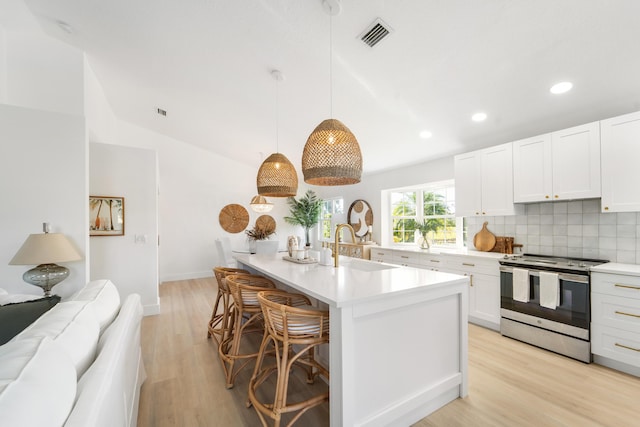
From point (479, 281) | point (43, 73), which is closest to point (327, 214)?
point (479, 281)

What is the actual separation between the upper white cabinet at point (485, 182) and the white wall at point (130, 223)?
14.2 feet

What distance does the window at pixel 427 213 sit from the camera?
4.44 m

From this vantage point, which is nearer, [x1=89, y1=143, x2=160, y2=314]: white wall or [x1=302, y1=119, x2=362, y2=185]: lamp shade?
[x1=302, y1=119, x2=362, y2=185]: lamp shade

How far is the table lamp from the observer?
7.33ft

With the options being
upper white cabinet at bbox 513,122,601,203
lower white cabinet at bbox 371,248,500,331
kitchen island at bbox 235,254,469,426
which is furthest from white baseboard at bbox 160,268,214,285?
upper white cabinet at bbox 513,122,601,203

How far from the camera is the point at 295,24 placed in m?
2.27

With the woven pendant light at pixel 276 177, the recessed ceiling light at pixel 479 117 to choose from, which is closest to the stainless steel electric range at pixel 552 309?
the recessed ceiling light at pixel 479 117

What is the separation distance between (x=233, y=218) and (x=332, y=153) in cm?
543

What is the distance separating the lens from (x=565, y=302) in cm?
260

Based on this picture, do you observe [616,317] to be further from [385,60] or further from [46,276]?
[46,276]

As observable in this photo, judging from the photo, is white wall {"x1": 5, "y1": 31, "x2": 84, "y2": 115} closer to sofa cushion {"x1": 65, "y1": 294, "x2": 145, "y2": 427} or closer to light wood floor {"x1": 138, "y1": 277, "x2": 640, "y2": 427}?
light wood floor {"x1": 138, "y1": 277, "x2": 640, "y2": 427}

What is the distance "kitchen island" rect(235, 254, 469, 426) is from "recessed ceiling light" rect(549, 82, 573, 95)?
2015mm

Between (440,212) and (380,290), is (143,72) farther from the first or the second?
(440,212)

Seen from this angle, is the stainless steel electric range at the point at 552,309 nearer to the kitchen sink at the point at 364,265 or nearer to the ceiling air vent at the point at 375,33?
the kitchen sink at the point at 364,265
